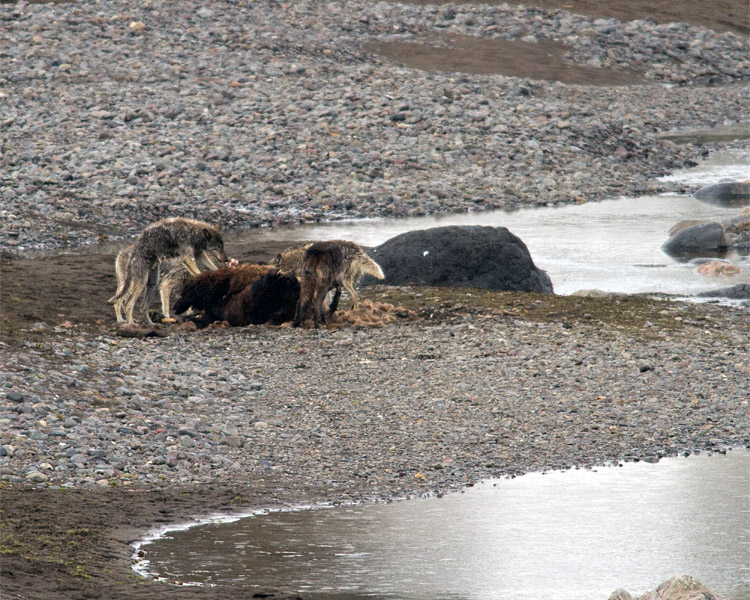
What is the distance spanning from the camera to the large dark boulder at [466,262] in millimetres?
15969

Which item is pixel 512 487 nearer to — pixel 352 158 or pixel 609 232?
pixel 609 232

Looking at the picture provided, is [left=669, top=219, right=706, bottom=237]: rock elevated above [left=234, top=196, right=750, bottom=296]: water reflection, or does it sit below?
above

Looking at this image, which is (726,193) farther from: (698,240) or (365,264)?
(365,264)

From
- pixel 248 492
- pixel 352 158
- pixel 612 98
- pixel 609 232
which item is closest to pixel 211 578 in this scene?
pixel 248 492

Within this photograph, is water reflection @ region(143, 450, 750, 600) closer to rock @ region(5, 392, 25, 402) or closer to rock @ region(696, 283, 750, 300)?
rock @ region(5, 392, 25, 402)

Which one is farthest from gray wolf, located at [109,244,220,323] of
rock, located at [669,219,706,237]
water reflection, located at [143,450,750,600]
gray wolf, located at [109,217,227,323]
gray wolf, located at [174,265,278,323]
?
rock, located at [669,219,706,237]

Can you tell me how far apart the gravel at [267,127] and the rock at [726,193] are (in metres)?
1.51

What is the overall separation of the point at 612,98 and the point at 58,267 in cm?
2499

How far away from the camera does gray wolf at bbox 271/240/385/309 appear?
13.6 m

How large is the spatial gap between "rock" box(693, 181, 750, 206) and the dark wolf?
47.3ft

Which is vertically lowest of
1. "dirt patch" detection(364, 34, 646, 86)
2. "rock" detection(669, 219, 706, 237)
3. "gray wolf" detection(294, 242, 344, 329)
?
"rock" detection(669, 219, 706, 237)

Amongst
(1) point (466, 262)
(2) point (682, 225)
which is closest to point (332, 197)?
(2) point (682, 225)

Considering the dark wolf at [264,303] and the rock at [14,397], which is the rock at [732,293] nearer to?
the dark wolf at [264,303]

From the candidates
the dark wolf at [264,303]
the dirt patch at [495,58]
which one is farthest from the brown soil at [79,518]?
the dirt patch at [495,58]
